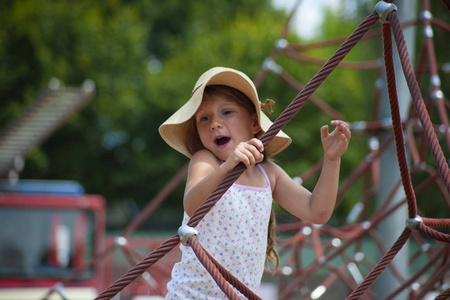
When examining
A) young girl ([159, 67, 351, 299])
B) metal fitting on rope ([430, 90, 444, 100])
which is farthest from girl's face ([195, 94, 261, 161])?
metal fitting on rope ([430, 90, 444, 100])

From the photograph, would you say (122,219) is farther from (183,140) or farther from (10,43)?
(183,140)

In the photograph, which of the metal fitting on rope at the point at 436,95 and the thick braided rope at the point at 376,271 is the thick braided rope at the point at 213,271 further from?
the metal fitting on rope at the point at 436,95

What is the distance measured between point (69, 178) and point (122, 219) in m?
2.54

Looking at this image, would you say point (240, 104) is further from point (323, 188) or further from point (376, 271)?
point (376, 271)

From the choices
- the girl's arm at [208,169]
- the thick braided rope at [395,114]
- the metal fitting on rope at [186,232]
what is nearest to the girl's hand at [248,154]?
the girl's arm at [208,169]

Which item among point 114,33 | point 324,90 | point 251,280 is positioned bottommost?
point 251,280

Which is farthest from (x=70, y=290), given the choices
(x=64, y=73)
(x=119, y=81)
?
(x=119, y=81)

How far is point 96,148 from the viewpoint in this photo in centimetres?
1166

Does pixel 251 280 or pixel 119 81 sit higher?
pixel 119 81

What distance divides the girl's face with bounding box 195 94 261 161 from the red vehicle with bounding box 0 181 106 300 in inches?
140

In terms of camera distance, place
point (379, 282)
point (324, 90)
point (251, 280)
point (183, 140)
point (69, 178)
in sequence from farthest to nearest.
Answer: point (324, 90) < point (69, 178) < point (379, 282) < point (183, 140) < point (251, 280)

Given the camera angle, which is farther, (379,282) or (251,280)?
(379,282)

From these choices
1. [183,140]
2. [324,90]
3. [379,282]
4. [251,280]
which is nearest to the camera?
[251,280]

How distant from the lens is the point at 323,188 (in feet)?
4.37
